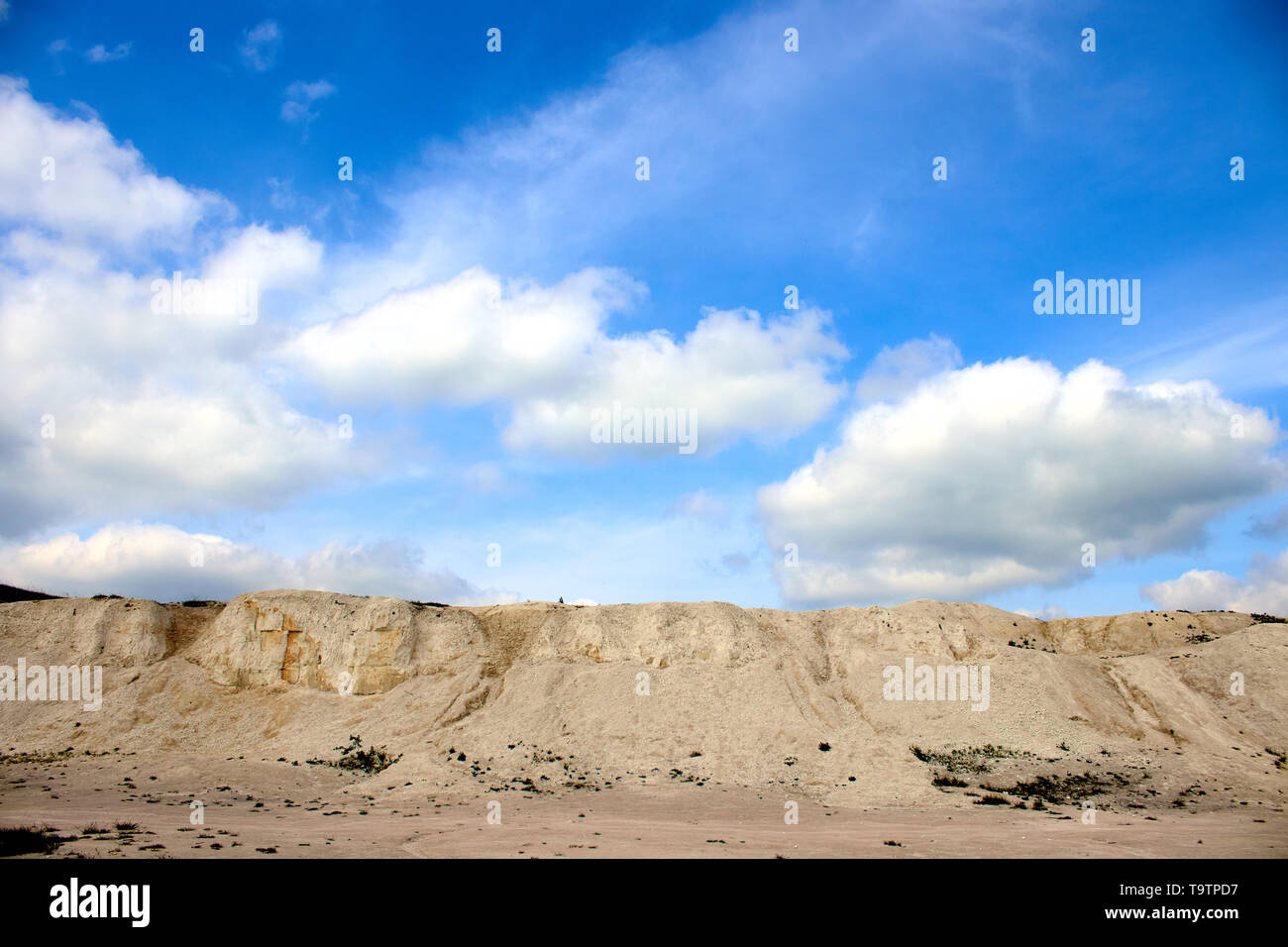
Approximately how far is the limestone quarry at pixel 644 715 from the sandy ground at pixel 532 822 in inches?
8.6

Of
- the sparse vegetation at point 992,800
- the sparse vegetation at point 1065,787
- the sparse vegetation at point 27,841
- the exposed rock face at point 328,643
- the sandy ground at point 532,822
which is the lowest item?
the sparse vegetation at point 1065,787

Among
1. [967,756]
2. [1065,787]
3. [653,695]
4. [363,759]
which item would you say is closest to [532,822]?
[363,759]

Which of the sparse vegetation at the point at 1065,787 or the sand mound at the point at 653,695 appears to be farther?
the sand mound at the point at 653,695

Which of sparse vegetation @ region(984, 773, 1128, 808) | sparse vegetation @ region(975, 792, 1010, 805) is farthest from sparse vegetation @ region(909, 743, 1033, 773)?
sparse vegetation @ region(975, 792, 1010, 805)

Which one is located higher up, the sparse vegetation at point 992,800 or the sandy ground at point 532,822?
the sandy ground at point 532,822

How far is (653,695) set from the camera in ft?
114

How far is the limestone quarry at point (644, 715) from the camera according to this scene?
81.9 ft

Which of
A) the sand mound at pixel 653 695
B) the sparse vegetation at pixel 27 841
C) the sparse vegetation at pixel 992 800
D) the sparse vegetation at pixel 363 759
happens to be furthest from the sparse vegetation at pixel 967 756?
the sparse vegetation at pixel 27 841

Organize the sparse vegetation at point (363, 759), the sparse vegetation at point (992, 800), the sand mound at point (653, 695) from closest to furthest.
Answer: the sparse vegetation at point (992, 800) < the sand mound at point (653, 695) < the sparse vegetation at point (363, 759)

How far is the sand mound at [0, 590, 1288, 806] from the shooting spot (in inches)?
1141

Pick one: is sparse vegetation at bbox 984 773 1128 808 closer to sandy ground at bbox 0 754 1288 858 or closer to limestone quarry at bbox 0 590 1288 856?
limestone quarry at bbox 0 590 1288 856

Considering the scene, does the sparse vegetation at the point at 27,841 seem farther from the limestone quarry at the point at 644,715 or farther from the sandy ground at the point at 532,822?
the limestone quarry at the point at 644,715

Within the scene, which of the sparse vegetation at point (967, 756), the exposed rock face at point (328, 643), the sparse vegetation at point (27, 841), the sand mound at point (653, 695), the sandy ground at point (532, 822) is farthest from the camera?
the exposed rock face at point (328, 643)
